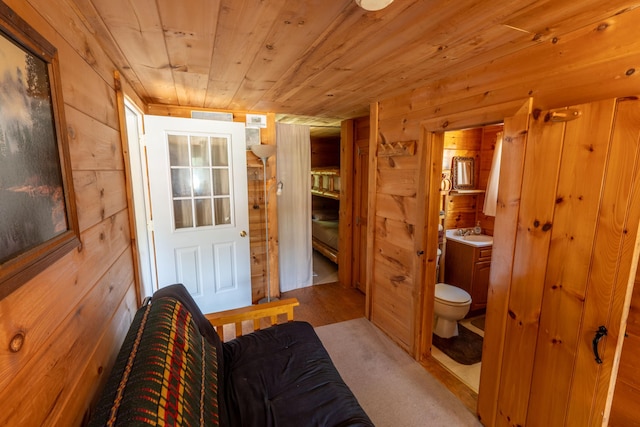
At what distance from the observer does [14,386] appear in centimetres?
60

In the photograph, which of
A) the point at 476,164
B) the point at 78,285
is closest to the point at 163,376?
the point at 78,285

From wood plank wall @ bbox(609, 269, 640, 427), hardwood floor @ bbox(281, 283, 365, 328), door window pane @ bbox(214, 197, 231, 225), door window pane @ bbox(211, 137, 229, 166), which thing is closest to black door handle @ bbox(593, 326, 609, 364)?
wood plank wall @ bbox(609, 269, 640, 427)

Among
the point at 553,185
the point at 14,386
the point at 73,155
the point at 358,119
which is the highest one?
the point at 358,119

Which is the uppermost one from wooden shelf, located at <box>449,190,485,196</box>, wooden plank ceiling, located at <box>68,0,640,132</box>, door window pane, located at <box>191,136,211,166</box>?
wooden plank ceiling, located at <box>68,0,640,132</box>

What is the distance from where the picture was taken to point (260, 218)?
320 centimetres

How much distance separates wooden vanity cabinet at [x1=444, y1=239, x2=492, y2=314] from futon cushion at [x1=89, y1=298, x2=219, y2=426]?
2.56 m

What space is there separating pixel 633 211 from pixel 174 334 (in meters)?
1.90

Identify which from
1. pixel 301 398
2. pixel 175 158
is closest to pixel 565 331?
pixel 301 398

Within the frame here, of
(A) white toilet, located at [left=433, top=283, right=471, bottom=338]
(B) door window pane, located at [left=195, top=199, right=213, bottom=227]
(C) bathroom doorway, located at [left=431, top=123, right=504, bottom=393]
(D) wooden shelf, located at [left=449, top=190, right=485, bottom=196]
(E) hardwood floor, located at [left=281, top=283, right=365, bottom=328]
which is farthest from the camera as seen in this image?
(D) wooden shelf, located at [left=449, top=190, right=485, bottom=196]

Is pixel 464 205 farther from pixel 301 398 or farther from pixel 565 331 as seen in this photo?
pixel 301 398

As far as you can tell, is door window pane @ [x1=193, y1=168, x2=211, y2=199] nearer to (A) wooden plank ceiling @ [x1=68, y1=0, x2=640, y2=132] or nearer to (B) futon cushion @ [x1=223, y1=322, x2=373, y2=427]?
(A) wooden plank ceiling @ [x1=68, y1=0, x2=640, y2=132]

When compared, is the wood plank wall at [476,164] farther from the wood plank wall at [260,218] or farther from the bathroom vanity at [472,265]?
the wood plank wall at [260,218]

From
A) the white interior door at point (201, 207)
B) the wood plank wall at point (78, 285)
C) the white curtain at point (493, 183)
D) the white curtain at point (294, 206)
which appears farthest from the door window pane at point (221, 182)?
the white curtain at point (493, 183)

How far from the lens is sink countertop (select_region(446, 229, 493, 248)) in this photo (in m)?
2.86
